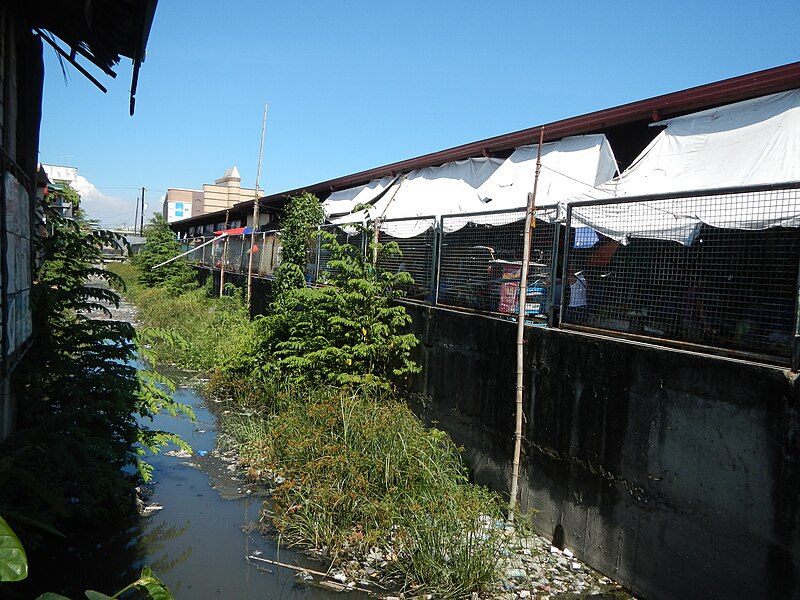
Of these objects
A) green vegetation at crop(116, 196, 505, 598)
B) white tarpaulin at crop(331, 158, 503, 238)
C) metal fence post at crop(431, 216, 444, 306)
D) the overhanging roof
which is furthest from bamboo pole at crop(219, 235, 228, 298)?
metal fence post at crop(431, 216, 444, 306)

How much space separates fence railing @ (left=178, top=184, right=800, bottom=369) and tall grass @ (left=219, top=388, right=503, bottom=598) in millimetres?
1707

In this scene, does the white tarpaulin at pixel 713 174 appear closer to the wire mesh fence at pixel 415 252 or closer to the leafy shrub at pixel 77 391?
the wire mesh fence at pixel 415 252

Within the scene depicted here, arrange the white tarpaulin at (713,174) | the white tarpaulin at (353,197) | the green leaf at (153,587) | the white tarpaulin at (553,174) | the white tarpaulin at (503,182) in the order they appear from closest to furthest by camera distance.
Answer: the green leaf at (153,587) < the white tarpaulin at (713,174) < the white tarpaulin at (503,182) < the white tarpaulin at (553,174) < the white tarpaulin at (353,197)

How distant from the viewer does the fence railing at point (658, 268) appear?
4305mm

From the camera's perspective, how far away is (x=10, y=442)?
14.0 ft

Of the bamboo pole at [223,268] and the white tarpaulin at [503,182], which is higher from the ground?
the white tarpaulin at [503,182]

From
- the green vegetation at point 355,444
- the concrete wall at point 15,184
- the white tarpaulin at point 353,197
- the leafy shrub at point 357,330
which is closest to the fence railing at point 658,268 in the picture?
the leafy shrub at point 357,330

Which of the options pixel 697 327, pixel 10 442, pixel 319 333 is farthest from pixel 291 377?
pixel 697 327

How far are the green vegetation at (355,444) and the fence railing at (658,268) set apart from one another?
140cm


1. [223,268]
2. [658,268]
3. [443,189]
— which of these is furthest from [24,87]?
[223,268]

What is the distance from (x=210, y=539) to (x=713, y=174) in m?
6.35

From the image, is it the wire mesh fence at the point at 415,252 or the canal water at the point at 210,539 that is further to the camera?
the wire mesh fence at the point at 415,252

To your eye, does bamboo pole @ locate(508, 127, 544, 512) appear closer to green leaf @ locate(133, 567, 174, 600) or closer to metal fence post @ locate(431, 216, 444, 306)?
metal fence post @ locate(431, 216, 444, 306)

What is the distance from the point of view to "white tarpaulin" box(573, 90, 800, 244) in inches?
184
